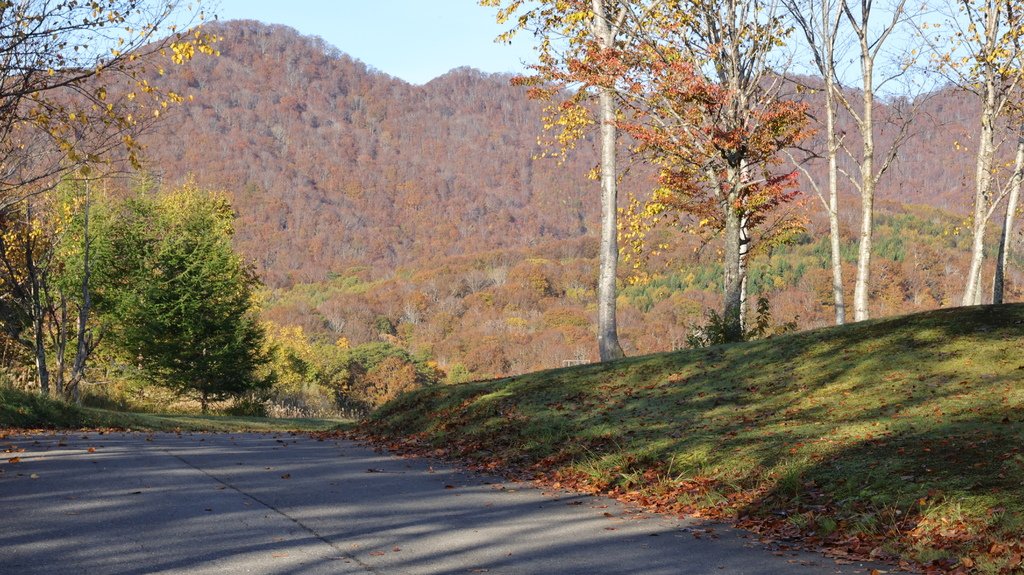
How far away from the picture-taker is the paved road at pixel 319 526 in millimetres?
5332

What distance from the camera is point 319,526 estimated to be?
6.35 meters

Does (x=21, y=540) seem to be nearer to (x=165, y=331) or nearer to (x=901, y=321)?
(x=901, y=321)

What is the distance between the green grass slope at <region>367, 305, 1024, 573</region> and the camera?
6379mm

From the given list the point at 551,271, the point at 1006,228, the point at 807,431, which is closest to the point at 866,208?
the point at 1006,228

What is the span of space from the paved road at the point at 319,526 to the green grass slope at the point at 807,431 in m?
0.73

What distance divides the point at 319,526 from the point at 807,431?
203 inches

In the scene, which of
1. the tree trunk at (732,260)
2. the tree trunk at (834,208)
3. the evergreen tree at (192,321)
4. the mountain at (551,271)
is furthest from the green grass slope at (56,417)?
the tree trunk at (834,208)

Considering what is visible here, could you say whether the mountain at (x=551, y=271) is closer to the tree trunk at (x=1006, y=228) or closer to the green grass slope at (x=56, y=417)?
the tree trunk at (x=1006, y=228)

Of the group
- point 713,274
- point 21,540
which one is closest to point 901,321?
point 21,540

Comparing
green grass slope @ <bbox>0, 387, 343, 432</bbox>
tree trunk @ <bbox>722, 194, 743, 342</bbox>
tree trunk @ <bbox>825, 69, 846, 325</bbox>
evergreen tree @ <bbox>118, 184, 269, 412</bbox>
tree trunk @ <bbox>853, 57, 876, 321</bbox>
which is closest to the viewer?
green grass slope @ <bbox>0, 387, 343, 432</bbox>

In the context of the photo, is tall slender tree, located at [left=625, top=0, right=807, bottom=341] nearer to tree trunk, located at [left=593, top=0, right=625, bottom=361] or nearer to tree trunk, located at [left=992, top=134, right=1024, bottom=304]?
tree trunk, located at [left=593, top=0, right=625, bottom=361]

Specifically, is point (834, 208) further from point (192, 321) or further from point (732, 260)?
point (192, 321)

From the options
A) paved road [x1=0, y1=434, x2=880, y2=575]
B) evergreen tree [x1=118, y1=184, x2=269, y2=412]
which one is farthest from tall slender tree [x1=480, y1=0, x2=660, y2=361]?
evergreen tree [x1=118, y1=184, x2=269, y2=412]

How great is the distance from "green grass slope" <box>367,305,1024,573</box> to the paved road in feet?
2.38
